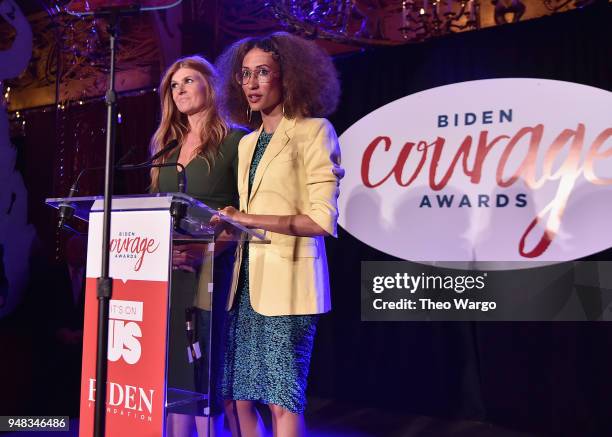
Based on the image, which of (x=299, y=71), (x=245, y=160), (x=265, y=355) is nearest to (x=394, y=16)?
(x=299, y=71)

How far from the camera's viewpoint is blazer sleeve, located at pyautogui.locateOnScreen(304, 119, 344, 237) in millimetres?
1878

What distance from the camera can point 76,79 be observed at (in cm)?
563

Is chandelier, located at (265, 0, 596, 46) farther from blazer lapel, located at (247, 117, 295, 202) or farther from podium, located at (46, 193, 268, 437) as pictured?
podium, located at (46, 193, 268, 437)

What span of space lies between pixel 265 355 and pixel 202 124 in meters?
0.83

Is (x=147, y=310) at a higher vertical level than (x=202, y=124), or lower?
lower

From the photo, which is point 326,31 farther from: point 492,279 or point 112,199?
point 112,199

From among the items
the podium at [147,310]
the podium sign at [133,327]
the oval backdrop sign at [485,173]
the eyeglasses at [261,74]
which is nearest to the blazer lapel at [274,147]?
the eyeglasses at [261,74]

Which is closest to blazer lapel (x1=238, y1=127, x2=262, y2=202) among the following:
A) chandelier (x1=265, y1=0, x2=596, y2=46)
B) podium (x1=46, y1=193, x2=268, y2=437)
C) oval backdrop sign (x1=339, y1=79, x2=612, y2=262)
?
podium (x1=46, y1=193, x2=268, y2=437)

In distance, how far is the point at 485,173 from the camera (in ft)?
12.6

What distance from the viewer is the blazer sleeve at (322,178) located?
1.88 metres

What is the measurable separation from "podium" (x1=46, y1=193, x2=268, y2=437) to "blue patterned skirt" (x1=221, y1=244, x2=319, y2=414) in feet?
0.87

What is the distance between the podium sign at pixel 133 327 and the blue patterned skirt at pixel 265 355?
441mm

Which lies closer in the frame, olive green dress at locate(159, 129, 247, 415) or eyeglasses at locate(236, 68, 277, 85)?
olive green dress at locate(159, 129, 247, 415)

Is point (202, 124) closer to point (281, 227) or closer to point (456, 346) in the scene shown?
point (281, 227)
